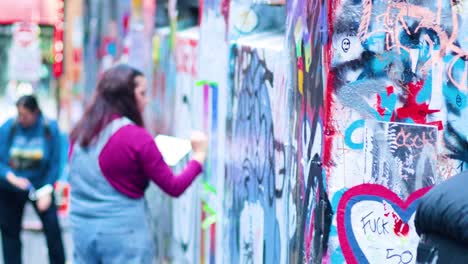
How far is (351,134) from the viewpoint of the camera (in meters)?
4.42

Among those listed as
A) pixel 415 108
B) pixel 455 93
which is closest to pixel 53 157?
pixel 415 108

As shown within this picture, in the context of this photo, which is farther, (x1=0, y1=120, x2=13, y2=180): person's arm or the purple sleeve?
(x1=0, y1=120, x2=13, y2=180): person's arm

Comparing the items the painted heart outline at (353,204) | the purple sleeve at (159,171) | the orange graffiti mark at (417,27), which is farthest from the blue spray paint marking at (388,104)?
the purple sleeve at (159,171)

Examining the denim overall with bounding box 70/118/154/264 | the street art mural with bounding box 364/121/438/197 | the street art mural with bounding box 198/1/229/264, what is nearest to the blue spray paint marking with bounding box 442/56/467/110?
the street art mural with bounding box 364/121/438/197

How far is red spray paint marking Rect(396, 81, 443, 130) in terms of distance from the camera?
4285 millimetres

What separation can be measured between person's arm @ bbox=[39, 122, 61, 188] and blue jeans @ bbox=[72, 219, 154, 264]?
2.84 metres

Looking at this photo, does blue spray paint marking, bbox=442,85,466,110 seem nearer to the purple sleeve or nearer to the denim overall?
the purple sleeve

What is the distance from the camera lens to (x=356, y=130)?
14.5 ft

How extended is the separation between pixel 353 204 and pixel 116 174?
2.08 meters

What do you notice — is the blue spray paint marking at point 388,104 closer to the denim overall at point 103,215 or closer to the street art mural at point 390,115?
the street art mural at point 390,115

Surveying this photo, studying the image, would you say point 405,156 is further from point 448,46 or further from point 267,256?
point 267,256

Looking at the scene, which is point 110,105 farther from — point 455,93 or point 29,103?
point 29,103

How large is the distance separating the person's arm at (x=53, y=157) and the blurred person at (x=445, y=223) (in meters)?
6.03

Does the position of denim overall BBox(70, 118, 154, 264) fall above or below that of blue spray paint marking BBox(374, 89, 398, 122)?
below
